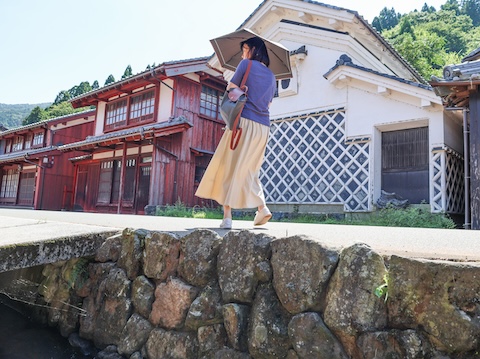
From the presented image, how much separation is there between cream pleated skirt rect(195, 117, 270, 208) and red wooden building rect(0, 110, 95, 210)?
1719 cm

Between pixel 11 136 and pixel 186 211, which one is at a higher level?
pixel 11 136

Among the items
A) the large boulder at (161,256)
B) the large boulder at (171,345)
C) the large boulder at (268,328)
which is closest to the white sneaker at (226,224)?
the large boulder at (161,256)

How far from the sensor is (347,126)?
879 cm

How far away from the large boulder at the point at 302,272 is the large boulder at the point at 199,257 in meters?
0.49

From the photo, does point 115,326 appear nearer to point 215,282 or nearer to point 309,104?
point 215,282

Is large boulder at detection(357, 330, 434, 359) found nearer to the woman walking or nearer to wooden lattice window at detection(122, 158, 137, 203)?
the woman walking

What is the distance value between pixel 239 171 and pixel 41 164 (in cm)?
1841

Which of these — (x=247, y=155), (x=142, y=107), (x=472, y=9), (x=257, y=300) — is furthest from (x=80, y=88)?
(x=472, y=9)

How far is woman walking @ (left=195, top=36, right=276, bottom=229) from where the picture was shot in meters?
3.05

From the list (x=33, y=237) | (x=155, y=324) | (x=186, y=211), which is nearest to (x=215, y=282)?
(x=155, y=324)

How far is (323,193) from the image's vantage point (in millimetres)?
8984

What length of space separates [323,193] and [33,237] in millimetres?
7452

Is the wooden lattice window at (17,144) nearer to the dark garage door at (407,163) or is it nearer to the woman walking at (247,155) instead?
the dark garage door at (407,163)

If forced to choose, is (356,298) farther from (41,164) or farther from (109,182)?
(41,164)
